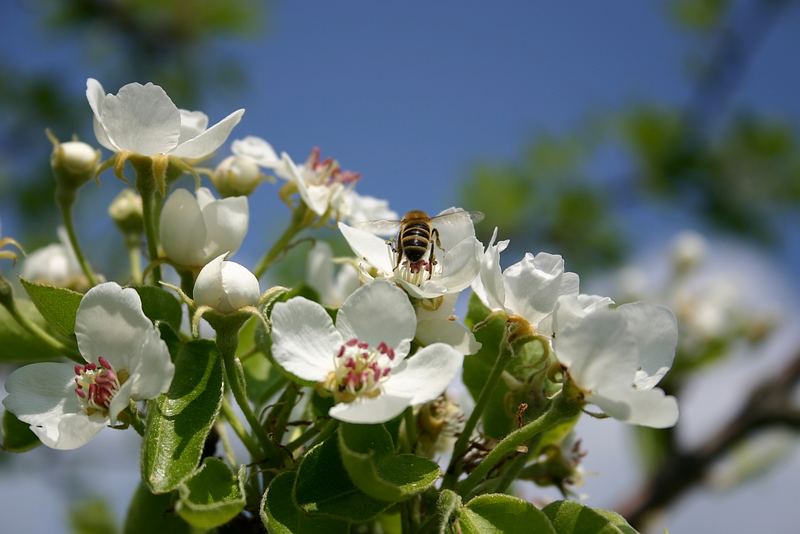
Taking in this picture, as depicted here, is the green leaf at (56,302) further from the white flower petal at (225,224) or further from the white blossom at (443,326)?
the white blossom at (443,326)

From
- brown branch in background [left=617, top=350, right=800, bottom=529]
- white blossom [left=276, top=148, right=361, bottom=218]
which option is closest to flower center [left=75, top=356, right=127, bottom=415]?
white blossom [left=276, top=148, right=361, bottom=218]

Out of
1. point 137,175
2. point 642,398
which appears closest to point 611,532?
point 642,398

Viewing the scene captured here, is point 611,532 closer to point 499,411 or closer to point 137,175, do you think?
point 499,411

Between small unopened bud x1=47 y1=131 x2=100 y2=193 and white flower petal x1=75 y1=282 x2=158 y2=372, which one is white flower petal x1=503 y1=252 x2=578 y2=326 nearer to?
white flower petal x1=75 y1=282 x2=158 y2=372

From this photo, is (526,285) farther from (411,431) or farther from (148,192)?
(148,192)

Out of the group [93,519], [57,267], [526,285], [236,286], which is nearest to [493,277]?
[526,285]

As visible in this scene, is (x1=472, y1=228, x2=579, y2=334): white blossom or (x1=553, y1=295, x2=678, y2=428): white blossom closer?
(x1=553, y1=295, x2=678, y2=428): white blossom
